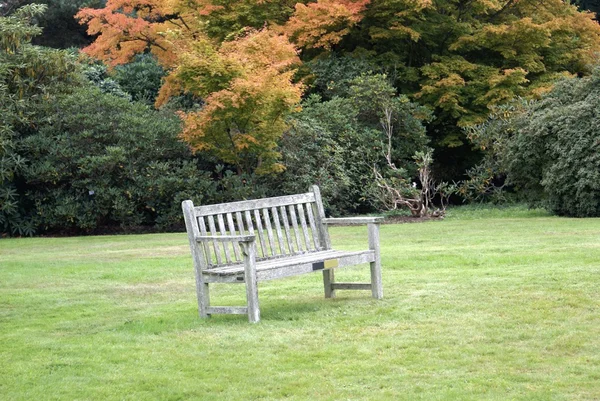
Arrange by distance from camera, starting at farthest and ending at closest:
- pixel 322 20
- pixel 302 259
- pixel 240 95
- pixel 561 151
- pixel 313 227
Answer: pixel 322 20, pixel 240 95, pixel 561 151, pixel 313 227, pixel 302 259

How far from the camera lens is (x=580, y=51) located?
89.2 feet

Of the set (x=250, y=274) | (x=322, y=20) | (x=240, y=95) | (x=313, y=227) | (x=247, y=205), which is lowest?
(x=250, y=274)

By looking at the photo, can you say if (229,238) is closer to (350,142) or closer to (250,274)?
(250,274)

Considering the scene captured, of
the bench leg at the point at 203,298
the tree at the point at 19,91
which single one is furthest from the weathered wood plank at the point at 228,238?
the tree at the point at 19,91

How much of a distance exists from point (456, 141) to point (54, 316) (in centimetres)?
1924

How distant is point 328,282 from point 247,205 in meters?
1.25

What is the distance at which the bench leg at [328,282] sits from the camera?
362 inches

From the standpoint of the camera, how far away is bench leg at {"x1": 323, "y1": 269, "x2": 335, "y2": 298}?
9.20 metres

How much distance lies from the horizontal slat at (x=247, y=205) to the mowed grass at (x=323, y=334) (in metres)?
0.99

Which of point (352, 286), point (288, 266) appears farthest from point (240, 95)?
point (288, 266)

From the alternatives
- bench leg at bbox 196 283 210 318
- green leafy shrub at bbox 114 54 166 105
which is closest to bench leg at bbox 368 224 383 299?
bench leg at bbox 196 283 210 318

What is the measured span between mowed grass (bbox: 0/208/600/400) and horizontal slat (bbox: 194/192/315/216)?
3.23 ft

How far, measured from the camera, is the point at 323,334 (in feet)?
23.9

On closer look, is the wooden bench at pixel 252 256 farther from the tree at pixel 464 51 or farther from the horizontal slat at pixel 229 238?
the tree at pixel 464 51
